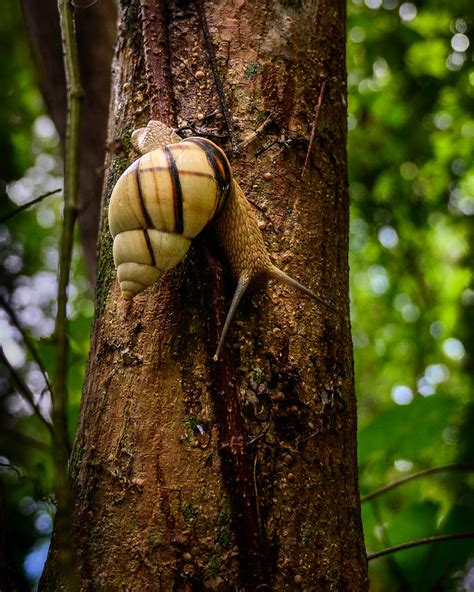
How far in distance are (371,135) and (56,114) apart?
1844 millimetres

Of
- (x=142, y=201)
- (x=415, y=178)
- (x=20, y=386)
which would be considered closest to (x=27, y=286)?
(x=415, y=178)

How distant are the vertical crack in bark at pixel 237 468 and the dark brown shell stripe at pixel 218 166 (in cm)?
15

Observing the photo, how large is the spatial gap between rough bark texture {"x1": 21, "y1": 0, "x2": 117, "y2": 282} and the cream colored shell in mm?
1938

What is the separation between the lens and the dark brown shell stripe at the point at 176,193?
0.95 m

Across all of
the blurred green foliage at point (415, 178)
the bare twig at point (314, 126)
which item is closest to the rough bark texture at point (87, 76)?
the blurred green foliage at point (415, 178)

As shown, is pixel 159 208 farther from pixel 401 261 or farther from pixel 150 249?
pixel 401 261

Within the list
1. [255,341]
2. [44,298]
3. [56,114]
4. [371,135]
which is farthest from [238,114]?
[44,298]

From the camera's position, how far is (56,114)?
303 cm

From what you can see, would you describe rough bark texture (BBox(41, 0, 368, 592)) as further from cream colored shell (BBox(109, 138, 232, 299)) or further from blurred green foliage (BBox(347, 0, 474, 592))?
blurred green foliage (BBox(347, 0, 474, 592))

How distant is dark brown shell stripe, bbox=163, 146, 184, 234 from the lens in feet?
3.11

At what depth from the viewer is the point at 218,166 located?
99 cm

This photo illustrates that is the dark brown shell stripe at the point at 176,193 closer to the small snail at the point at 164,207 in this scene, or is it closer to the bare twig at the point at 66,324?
the small snail at the point at 164,207

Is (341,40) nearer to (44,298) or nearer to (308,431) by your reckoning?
(308,431)

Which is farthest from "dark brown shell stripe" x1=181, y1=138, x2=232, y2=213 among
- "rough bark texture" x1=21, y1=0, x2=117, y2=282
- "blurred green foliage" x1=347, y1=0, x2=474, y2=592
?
"rough bark texture" x1=21, y1=0, x2=117, y2=282
